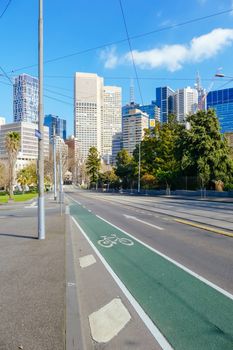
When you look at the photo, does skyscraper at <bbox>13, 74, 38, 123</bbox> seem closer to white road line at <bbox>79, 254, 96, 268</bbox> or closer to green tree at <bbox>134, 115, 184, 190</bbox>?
white road line at <bbox>79, 254, 96, 268</bbox>

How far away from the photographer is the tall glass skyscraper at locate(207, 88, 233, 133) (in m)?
70.6

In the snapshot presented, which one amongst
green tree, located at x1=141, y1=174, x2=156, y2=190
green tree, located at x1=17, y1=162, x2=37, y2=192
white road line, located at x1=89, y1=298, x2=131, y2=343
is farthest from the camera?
green tree, located at x1=17, y1=162, x2=37, y2=192

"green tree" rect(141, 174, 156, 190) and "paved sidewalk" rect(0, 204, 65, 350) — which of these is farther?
"green tree" rect(141, 174, 156, 190)

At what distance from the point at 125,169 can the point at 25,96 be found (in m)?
69.9

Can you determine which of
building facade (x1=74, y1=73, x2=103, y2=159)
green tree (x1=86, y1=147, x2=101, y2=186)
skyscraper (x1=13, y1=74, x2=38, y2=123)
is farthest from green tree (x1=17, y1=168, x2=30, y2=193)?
skyscraper (x1=13, y1=74, x2=38, y2=123)

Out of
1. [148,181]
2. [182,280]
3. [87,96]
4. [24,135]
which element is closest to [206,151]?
[148,181]

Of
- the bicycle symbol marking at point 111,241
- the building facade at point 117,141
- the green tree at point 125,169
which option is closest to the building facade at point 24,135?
the bicycle symbol marking at point 111,241

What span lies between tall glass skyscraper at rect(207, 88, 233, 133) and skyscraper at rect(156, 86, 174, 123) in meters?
7.48

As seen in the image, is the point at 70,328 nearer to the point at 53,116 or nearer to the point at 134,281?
the point at 134,281

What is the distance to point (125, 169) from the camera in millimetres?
91562

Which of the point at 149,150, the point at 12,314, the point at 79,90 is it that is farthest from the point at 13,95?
the point at 149,150

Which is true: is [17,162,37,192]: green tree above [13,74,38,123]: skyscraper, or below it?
below

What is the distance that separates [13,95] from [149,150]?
170ft

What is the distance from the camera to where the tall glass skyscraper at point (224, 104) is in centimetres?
7056
